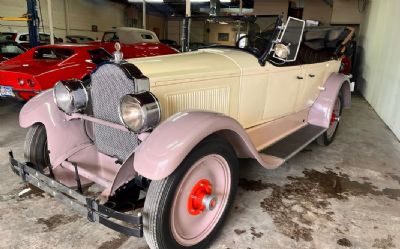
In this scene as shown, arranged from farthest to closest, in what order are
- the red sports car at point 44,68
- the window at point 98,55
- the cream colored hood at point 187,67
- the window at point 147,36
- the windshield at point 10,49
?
the window at point 147,36 → the windshield at point 10,49 → the window at point 98,55 → the red sports car at point 44,68 → the cream colored hood at point 187,67

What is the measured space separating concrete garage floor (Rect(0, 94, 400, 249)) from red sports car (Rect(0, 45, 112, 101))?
44.6 inches

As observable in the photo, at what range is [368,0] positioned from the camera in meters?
10.8

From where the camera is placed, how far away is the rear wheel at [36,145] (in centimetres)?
256

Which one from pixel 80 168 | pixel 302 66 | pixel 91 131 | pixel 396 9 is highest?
pixel 396 9

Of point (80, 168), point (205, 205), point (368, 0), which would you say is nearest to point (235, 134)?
point (205, 205)

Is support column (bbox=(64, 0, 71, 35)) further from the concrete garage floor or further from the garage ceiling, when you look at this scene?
the concrete garage floor

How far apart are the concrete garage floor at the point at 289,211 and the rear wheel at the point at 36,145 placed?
0.39 metres

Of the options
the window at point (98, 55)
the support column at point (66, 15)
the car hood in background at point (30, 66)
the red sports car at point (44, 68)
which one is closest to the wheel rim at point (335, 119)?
the red sports car at point (44, 68)

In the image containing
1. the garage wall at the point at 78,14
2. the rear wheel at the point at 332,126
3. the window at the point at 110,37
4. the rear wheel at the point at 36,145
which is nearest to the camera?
the rear wheel at the point at 36,145

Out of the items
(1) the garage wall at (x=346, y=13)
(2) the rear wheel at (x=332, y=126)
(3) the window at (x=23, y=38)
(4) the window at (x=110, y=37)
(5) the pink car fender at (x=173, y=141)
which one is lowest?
(2) the rear wheel at (x=332, y=126)

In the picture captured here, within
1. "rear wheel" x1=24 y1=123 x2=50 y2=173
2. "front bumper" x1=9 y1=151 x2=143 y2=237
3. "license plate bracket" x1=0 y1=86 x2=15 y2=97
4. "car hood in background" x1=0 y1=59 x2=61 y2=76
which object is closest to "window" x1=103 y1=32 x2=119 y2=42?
"car hood in background" x1=0 y1=59 x2=61 y2=76

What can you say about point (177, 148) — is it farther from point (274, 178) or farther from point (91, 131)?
point (274, 178)

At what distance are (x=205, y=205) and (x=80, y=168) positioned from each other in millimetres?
1033

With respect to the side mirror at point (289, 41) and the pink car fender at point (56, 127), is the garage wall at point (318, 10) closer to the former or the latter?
the side mirror at point (289, 41)
